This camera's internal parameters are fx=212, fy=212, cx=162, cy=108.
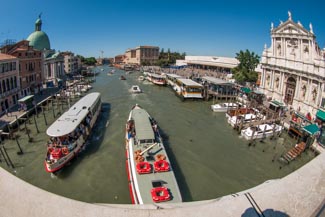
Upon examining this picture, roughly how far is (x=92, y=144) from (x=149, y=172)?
10754 mm

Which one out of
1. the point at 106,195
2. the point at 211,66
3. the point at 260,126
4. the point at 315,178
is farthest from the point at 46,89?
the point at 211,66

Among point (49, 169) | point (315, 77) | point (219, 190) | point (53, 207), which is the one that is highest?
point (315, 77)

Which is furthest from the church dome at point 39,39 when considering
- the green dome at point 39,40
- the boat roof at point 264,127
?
the boat roof at point 264,127

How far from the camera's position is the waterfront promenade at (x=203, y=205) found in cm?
364

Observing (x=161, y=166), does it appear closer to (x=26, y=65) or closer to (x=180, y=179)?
(x=180, y=179)

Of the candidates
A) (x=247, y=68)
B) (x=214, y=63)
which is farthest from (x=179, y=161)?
(x=214, y=63)

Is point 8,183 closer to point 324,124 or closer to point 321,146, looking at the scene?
point 321,146

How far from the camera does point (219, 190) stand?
1644 cm

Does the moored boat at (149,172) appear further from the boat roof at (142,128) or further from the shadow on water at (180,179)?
the shadow on water at (180,179)

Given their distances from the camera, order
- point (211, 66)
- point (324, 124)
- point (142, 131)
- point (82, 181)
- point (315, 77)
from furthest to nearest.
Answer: point (211, 66) < point (315, 77) < point (324, 124) < point (142, 131) < point (82, 181)

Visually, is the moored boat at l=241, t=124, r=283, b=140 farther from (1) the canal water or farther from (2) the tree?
(2) the tree

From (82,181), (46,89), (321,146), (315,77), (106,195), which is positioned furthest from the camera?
(46,89)

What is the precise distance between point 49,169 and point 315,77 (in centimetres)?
3389

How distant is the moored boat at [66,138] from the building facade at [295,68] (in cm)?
3044
